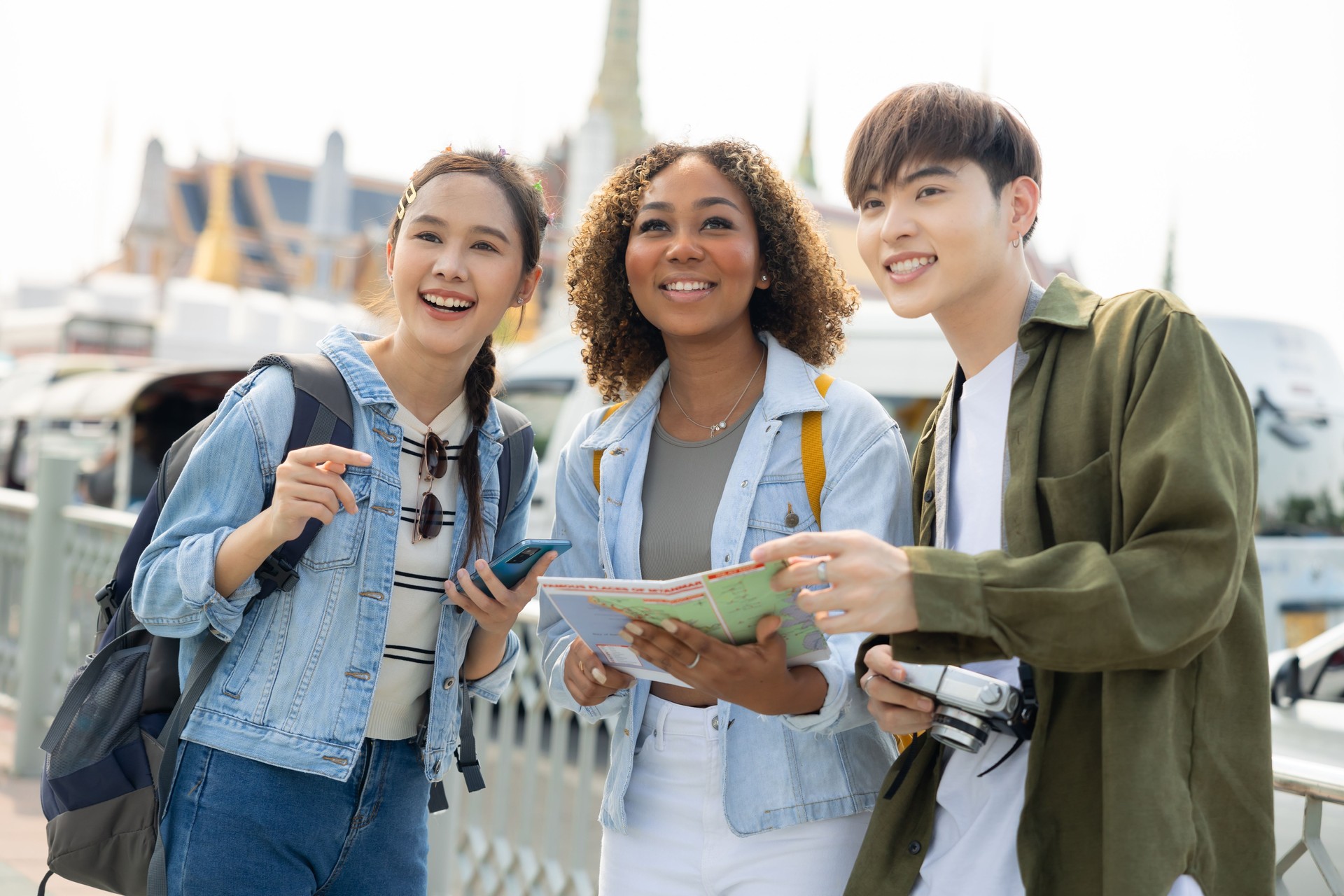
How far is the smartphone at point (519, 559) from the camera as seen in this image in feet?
6.95

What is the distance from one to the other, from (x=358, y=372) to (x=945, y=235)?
111cm

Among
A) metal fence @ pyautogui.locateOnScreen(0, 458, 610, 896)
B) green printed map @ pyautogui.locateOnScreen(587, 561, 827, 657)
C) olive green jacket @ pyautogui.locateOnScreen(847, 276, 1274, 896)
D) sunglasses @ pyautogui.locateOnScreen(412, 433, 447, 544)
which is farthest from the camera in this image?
metal fence @ pyautogui.locateOnScreen(0, 458, 610, 896)

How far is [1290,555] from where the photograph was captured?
255 inches

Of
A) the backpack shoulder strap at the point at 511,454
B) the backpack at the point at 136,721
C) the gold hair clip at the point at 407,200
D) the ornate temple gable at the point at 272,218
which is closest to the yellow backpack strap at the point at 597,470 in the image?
the backpack shoulder strap at the point at 511,454

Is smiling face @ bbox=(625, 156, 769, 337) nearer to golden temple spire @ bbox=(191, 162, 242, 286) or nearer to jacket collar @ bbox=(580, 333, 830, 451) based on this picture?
jacket collar @ bbox=(580, 333, 830, 451)

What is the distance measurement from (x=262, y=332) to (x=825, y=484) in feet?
101

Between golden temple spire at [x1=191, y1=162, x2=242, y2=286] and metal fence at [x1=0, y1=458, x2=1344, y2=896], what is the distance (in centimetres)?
4342

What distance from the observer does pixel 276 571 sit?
2.09m

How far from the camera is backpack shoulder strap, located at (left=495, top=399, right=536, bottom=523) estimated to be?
2.46 m

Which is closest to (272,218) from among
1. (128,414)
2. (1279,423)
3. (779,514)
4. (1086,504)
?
(128,414)

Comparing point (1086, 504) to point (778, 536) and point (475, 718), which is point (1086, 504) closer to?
point (778, 536)

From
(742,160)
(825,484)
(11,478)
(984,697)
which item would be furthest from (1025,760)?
(11,478)

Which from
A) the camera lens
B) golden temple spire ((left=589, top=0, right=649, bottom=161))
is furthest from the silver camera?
golden temple spire ((left=589, top=0, right=649, bottom=161))

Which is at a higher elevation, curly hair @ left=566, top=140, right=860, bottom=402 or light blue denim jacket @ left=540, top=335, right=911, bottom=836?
curly hair @ left=566, top=140, right=860, bottom=402
